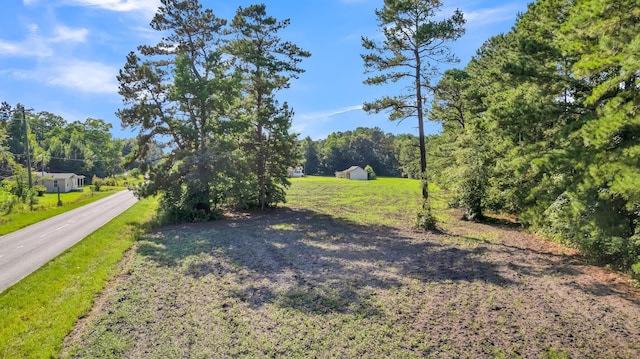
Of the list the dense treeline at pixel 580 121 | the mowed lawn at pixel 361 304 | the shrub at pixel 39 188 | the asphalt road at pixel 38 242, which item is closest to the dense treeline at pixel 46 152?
the shrub at pixel 39 188

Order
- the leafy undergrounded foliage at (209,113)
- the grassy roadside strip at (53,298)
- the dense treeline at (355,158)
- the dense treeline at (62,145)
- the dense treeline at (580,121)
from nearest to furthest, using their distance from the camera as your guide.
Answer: the grassy roadside strip at (53,298) < the dense treeline at (580,121) < the leafy undergrounded foliage at (209,113) < the dense treeline at (62,145) < the dense treeline at (355,158)

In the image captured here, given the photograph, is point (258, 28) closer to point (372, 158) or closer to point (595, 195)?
point (595, 195)

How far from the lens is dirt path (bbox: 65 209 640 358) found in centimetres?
559

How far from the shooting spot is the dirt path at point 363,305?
18.3 feet

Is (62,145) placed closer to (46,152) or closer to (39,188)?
(46,152)

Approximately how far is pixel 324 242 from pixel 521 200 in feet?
27.7

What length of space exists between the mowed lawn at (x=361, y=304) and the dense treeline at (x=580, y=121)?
4.49 ft

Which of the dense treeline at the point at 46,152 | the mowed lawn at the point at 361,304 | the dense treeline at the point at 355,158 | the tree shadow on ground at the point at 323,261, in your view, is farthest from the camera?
the dense treeline at the point at 355,158

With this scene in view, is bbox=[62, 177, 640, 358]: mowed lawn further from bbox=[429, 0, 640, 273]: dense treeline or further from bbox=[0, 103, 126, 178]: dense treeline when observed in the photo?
bbox=[0, 103, 126, 178]: dense treeline

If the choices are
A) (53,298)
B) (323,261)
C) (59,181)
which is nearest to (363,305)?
(323,261)

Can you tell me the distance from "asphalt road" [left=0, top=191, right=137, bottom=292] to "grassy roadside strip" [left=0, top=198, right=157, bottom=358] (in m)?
0.51

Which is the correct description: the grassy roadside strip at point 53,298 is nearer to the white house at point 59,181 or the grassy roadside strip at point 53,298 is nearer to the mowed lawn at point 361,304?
the mowed lawn at point 361,304

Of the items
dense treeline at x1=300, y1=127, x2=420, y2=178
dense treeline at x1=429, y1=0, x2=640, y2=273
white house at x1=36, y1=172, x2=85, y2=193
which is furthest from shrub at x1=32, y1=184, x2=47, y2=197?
dense treeline at x1=300, y1=127, x2=420, y2=178

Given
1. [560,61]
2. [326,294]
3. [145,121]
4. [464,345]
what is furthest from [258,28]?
[464,345]
